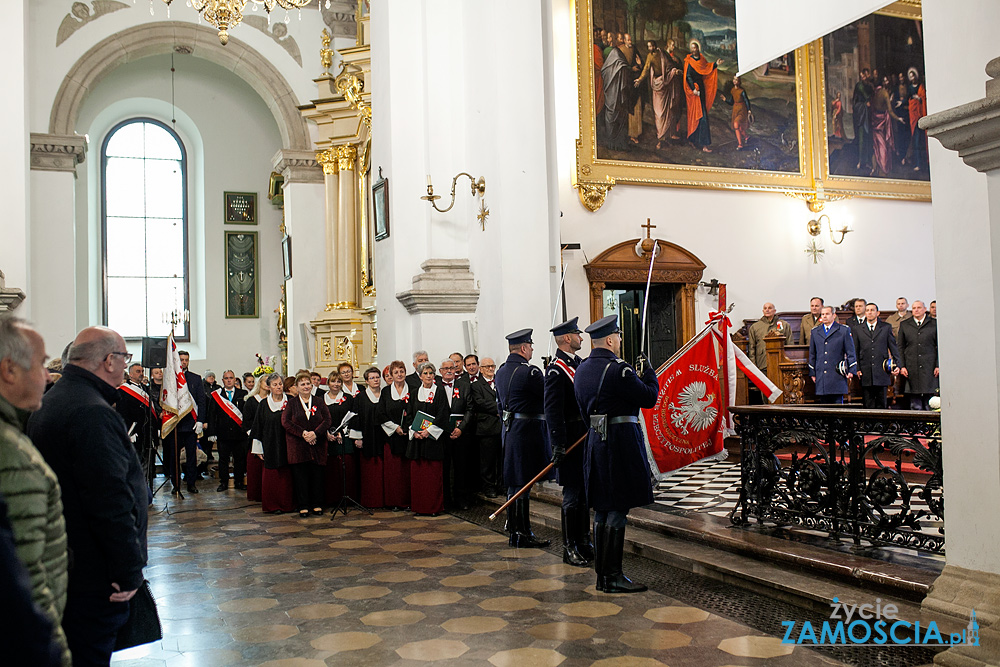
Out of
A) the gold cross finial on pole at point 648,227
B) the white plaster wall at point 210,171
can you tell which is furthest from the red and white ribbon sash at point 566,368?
the white plaster wall at point 210,171

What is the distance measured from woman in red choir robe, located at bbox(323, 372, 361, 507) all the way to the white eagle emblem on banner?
10.8 ft

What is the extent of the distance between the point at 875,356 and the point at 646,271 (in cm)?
341

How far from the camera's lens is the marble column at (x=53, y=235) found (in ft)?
46.3

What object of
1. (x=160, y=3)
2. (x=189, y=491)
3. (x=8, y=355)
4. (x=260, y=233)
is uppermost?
(x=160, y=3)

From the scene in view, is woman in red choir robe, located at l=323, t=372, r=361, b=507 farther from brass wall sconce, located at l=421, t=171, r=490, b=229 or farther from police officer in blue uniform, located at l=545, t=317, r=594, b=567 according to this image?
police officer in blue uniform, located at l=545, t=317, r=594, b=567

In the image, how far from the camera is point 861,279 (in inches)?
597

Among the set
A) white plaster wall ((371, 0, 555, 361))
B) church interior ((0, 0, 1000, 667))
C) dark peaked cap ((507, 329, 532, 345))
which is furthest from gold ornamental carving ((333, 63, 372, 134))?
dark peaked cap ((507, 329, 532, 345))

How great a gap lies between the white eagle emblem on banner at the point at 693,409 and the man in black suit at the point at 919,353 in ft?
16.0

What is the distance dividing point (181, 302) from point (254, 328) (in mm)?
1694

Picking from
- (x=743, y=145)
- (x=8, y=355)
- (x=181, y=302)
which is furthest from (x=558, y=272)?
(x=181, y=302)

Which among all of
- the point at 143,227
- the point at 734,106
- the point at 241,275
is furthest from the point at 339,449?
the point at 143,227

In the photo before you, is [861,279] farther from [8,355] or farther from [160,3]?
[8,355]

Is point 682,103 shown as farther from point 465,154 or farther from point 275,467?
point 275,467

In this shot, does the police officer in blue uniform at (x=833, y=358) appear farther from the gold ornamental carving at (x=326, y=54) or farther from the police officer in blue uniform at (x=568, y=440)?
the gold ornamental carving at (x=326, y=54)
